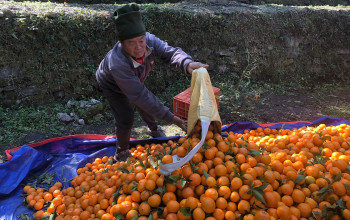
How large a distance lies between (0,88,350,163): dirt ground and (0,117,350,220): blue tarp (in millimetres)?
592

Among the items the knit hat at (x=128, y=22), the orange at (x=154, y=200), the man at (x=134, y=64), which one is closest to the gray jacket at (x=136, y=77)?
the man at (x=134, y=64)

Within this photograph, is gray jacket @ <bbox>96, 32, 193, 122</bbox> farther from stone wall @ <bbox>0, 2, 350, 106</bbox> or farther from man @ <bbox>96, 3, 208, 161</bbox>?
stone wall @ <bbox>0, 2, 350, 106</bbox>

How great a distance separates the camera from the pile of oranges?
1.72 metres

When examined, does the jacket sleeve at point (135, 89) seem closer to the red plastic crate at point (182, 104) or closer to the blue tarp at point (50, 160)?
the blue tarp at point (50, 160)

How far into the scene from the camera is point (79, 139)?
154 inches

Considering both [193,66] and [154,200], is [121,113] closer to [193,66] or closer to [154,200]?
[193,66]

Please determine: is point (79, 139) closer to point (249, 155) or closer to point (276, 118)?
point (249, 155)

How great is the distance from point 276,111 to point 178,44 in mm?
2826

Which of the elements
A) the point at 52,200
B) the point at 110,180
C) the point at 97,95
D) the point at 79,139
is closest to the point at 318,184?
the point at 110,180

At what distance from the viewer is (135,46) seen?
8.00ft

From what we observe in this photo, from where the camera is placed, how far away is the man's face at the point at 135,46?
2.40 meters

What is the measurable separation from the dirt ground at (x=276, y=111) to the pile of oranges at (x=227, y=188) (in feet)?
7.18

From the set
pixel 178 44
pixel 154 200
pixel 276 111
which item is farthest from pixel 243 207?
pixel 178 44

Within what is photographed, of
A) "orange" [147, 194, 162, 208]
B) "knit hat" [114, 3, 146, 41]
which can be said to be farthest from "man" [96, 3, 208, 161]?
"orange" [147, 194, 162, 208]
